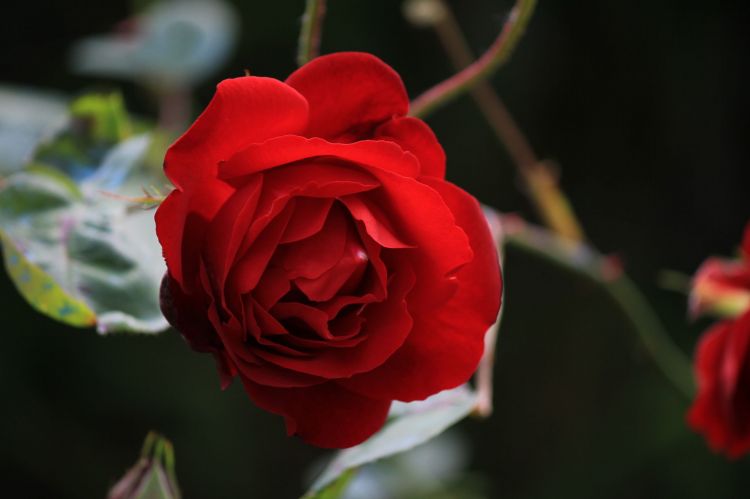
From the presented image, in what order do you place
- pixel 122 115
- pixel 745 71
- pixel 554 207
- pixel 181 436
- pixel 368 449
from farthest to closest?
pixel 745 71 < pixel 181 436 < pixel 554 207 < pixel 122 115 < pixel 368 449

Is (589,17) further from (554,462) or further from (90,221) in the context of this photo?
(90,221)

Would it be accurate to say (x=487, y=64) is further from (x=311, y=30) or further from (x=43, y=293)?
(x=43, y=293)

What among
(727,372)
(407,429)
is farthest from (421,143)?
(727,372)

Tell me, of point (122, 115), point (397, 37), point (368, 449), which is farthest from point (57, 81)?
point (368, 449)

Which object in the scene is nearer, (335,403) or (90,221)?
(335,403)

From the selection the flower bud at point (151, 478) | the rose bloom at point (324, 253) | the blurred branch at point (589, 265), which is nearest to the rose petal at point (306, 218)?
the rose bloom at point (324, 253)

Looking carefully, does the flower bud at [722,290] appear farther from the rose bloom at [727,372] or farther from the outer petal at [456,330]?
the outer petal at [456,330]
